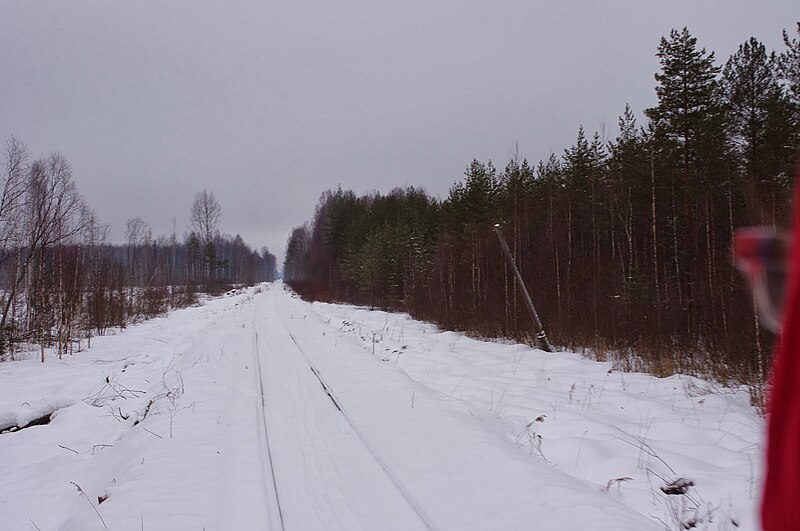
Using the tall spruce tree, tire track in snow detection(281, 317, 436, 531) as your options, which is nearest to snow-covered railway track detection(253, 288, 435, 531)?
tire track in snow detection(281, 317, 436, 531)

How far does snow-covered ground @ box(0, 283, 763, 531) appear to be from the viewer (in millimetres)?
3854

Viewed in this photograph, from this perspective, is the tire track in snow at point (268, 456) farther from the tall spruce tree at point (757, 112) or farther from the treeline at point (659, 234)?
the tall spruce tree at point (757, 112)

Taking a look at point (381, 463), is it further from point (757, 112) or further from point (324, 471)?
point (757, 112)

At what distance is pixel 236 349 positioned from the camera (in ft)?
41.9

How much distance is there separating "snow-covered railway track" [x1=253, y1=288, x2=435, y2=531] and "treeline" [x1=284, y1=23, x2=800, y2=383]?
692 cm

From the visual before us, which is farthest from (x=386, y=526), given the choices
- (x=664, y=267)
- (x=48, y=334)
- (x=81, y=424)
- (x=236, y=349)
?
(x=664, y=267)

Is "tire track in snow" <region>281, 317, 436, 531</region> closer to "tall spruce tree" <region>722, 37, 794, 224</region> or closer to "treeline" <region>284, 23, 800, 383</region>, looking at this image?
"treeline" <region>284, 23, 800, 383</region>

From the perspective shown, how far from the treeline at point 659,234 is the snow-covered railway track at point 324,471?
6.92 m

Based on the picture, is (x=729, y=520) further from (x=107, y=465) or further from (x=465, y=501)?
(x=107, y=465)

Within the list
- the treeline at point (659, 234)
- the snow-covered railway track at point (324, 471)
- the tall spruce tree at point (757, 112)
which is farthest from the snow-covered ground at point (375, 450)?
the tall spruce tree at point (757, 112)

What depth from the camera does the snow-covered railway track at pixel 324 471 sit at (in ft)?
12.5

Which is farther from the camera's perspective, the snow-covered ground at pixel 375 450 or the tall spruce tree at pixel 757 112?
the tall spruce tree at pixel 757 112

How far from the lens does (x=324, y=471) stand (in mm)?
4699

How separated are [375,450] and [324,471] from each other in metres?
0.79
